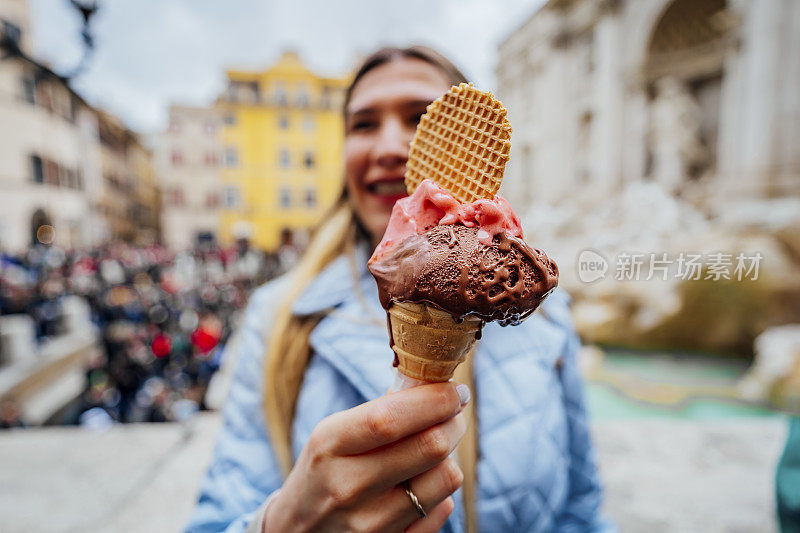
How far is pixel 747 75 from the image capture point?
12.9ft

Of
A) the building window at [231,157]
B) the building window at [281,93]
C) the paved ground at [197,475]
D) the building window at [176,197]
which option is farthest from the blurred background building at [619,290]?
the building window at [281,93]

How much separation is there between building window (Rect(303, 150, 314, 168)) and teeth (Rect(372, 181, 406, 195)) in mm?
13602

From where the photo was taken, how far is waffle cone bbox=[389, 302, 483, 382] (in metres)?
0.83

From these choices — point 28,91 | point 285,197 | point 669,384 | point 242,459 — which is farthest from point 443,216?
point 285,197

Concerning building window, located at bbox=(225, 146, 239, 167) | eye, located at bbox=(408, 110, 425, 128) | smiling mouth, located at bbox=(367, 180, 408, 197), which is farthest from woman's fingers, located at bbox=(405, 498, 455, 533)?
building window, located at bbox=(225, 146, 239, 167)

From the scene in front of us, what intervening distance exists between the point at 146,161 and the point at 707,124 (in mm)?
22024

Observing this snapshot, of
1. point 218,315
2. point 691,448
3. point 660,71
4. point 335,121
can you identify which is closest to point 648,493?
point 691,448

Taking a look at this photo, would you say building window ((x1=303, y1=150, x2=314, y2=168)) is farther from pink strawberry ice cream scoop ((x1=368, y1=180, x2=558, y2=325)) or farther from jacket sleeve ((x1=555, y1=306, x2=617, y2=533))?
pink strawberry ice cream scoop ((x1=368, y1=180, x2=558, y2=325))

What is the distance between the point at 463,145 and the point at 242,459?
4.40ft

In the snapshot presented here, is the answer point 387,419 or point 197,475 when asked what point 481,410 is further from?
point 197,475

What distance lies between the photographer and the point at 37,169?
28.0 ft

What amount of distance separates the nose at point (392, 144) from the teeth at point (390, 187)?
7 centimetres

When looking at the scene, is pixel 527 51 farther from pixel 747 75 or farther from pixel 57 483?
pixel 57 483

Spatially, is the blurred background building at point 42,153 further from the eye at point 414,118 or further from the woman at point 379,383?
the eye at point 414,118
